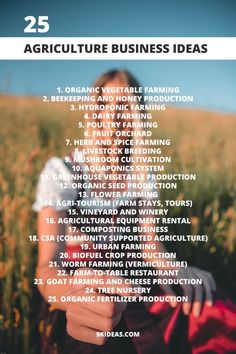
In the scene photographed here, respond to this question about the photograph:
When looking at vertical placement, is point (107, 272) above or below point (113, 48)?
below

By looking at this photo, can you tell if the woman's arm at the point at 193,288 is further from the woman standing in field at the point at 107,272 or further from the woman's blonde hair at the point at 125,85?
the woman's blonde hair at the point at 125,85

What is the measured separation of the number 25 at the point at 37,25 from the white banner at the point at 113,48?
25 mm

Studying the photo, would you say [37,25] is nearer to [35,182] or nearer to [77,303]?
[35,182]

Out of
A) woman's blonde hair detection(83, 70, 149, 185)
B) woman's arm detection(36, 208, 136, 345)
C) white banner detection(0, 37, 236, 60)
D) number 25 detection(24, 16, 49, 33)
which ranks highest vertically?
number 25 detection(24, 16, 49, 33)

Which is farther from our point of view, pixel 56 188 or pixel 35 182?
pixel 35 182

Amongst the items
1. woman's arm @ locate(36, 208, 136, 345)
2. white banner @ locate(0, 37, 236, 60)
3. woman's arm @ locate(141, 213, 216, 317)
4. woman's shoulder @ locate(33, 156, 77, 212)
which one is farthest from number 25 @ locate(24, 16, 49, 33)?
woman's arm @ locate(141, 213, 216, 317)

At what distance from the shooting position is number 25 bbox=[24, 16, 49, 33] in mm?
1411

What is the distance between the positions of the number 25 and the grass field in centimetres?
22

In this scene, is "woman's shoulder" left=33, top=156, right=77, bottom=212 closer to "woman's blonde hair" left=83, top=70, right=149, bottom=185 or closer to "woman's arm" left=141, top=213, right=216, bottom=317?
"woman's blonde hair" left=83, top=70, right=149, bottom=185

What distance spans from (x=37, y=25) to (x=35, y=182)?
0.50 meters

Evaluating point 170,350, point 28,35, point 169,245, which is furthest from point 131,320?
point 28,35

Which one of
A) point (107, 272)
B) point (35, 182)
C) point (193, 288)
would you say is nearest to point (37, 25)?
point (35, 182)

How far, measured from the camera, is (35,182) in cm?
151

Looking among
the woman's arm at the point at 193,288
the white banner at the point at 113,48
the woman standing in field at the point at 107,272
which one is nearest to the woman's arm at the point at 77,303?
the woman standing in field at the point at 107,272
